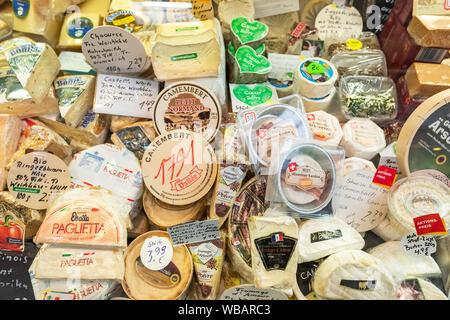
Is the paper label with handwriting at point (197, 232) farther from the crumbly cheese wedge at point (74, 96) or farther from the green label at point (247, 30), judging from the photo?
the green label at point (247, 30)

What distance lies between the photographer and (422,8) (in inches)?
83.0

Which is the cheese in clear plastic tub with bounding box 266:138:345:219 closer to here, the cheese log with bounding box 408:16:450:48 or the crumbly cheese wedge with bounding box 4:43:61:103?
the cheese log with bounding box 408:16:450:48

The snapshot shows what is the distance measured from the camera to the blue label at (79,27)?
7.89 ft

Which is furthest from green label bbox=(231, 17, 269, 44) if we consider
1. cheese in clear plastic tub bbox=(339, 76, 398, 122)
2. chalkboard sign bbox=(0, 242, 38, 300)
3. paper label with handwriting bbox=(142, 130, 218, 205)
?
chalkboard sign bbox=(0, 242, 38, 300)

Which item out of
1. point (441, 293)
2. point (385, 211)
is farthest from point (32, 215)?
point (441, 293)

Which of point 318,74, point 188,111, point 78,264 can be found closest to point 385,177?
point 318,74

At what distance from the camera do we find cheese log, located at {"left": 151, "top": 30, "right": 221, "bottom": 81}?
204 cm

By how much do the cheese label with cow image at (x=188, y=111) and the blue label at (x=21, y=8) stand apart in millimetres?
1372

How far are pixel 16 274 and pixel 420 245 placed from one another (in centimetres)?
215

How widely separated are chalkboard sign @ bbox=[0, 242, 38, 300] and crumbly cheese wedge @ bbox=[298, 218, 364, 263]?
141 cm

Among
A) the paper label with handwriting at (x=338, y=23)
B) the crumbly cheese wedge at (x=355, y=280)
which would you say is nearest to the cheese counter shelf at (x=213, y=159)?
the crumbly cheese wedge at (x=355, y=280)

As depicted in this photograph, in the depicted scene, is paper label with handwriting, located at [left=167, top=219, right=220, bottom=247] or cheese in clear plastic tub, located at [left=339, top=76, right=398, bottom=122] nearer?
paper label with handwriting, located at [left=167, top=219, right=220, bottom=247]
